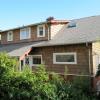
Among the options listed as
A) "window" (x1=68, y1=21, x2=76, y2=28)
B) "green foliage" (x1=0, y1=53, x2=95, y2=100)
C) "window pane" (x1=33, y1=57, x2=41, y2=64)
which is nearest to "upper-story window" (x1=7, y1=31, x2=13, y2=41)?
"window pane" (x1=33, y1=57, x2=41, y2=64)

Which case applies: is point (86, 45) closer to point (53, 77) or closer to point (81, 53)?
point (81, 53)

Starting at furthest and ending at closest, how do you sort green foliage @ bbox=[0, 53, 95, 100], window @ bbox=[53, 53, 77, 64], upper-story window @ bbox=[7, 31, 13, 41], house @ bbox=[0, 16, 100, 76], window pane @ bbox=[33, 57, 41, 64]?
upper-story window @ bbox=[7, 31, 13, 41] → window pane @ bbox=[33, 57, 41, 64] → window @ bbox=[53, 53, 77, 64] → house @ bbox=[0, 16, 100, 76] → green foliage @ bbox=[0, 53, 95, 100]

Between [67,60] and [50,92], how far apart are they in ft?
26.6

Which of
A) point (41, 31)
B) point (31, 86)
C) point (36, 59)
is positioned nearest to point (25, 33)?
point (41, 31)

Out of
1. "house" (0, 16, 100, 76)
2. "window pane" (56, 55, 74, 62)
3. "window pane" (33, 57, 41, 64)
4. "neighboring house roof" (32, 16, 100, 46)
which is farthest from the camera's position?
"window pane" (33, 57, 41, 64)

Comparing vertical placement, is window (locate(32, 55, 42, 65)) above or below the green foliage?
above

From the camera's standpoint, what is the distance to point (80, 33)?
23969 millimetres

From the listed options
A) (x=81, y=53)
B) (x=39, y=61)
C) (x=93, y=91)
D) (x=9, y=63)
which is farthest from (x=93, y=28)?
(x=9, y=63)

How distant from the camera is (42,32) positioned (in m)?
28.2

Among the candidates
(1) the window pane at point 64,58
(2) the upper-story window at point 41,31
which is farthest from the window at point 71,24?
(1) the window pane at point 64,58

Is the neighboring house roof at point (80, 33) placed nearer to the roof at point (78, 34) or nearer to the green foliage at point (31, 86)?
the roof at point (78, 34)

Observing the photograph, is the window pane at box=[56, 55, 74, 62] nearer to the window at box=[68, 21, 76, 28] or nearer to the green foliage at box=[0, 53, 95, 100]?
the window at box=[68, 21, 76, 28]

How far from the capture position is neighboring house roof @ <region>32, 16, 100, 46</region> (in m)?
21.7

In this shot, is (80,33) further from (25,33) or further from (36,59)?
(25,33)
